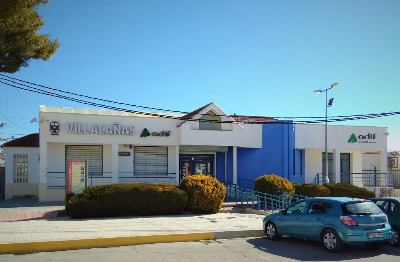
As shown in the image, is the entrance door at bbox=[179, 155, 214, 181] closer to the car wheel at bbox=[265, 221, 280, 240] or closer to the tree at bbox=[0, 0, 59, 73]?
the tree at bbox=[0, 0, 59, 73]

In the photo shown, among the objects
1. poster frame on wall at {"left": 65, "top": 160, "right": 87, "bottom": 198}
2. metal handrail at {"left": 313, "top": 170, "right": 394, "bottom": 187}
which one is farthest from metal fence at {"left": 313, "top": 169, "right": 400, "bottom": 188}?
poster frame on wall at {"left": 65, "top": 160, "right": 87, "bottom": 198}

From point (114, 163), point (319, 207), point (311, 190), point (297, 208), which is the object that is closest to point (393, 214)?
point (319, 207)

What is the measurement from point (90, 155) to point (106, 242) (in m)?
12.7

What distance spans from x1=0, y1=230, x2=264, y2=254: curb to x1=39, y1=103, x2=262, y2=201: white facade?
1114 cm

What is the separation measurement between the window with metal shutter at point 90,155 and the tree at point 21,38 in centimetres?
882

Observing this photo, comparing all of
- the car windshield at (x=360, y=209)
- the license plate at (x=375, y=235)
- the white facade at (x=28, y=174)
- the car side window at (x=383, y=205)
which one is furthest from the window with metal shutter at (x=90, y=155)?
the license plate at (x=375, y=235)

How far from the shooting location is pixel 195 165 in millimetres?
26078

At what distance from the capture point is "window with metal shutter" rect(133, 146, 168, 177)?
23.5m

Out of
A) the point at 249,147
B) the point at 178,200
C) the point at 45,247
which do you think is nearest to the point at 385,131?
the point at 249,147

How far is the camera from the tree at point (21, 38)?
12.9 m

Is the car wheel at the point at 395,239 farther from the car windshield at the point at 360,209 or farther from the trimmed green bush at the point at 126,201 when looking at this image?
the trimmed green bush at the point at 126,201

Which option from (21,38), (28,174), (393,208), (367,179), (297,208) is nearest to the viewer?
(297,208)

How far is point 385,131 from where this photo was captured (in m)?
28.5

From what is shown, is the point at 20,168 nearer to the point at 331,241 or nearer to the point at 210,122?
the point at 210,122
